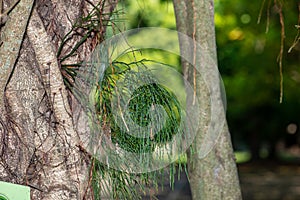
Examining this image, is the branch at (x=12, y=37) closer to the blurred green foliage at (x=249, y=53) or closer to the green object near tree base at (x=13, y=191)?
the green object near tree base at (x=13, y=191)

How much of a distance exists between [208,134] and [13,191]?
116 cm

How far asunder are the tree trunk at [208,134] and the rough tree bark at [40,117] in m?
0.87

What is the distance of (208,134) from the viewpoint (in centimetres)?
290

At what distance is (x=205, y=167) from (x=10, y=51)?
4.19 feet

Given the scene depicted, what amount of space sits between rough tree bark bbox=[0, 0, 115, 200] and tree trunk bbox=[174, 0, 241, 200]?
87 cm

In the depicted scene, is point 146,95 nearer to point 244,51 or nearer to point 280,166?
point 244,51

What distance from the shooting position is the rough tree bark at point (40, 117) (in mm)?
2078

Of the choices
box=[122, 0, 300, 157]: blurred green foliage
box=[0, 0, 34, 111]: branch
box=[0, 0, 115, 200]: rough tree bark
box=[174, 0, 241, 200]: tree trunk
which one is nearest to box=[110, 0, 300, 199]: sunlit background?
box=[122, 0, 300, 157]: blurred green foliage

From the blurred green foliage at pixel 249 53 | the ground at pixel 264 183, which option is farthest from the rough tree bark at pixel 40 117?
the blurred green foliage at pixel 249 53

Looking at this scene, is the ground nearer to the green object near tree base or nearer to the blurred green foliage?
the blurred green foliage

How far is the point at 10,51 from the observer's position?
1998 millimetres

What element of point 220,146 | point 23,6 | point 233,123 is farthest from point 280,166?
point 23,6

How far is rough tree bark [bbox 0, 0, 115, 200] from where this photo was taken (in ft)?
6.82

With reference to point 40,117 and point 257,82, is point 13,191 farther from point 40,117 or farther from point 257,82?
point 257,82
